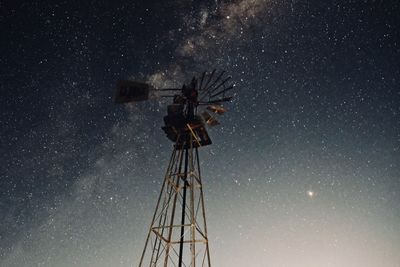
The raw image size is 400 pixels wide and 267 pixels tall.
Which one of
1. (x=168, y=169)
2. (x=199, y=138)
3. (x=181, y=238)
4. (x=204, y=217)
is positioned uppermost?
(x=199, y=138)

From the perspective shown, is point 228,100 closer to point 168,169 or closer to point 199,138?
point 199,138

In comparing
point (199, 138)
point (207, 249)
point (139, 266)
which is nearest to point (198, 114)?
point (199, 138)

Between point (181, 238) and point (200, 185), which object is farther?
point (200, 185)

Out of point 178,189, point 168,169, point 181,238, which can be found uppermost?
point 168,169

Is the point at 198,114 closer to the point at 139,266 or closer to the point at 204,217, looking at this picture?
the point at 204,217

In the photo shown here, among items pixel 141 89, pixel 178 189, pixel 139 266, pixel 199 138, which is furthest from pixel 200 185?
pixel 141 89

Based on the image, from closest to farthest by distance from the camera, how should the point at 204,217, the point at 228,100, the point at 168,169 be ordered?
the point at 204,217 < the point at 168,169 < the point at 228,100

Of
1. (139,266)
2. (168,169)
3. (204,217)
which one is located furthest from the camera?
(168,169)

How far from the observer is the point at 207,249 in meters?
12.4

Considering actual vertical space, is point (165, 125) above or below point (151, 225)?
above

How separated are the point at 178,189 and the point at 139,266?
10.6 ft

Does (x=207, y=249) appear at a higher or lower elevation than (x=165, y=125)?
lower

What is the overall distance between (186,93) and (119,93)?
9.68 ft

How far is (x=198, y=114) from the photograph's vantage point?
1430cm
